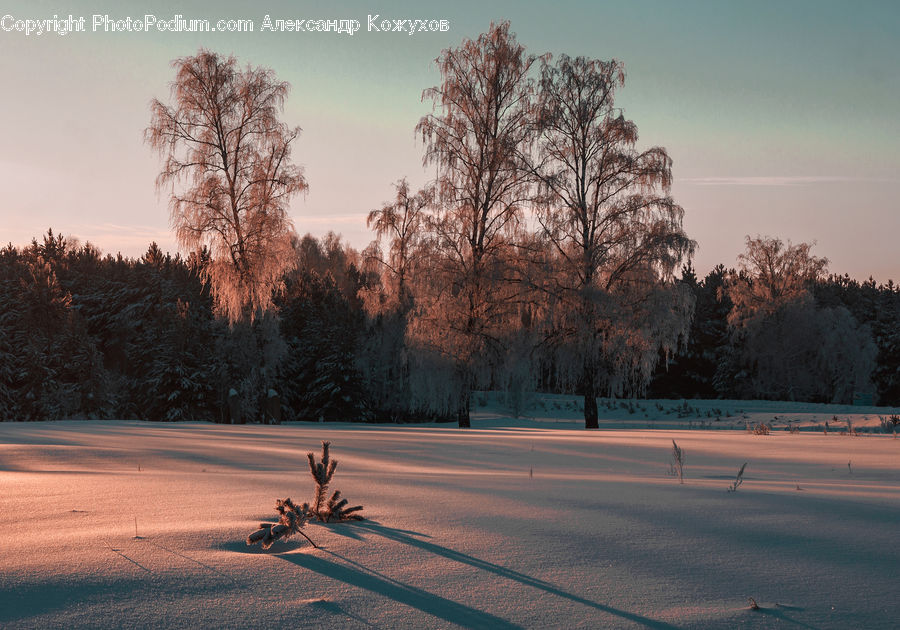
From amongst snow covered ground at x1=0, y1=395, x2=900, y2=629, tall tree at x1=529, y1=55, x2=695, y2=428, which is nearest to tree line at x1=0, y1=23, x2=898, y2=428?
tall tree at x1=529, y1=55, x2=695, y2=428

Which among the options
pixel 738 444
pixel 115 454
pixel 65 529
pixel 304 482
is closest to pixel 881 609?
pixel 65 529

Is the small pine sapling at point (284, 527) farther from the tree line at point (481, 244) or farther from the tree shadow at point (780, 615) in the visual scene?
the tree line at point (481, 244)

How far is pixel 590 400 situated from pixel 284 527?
60.3ft

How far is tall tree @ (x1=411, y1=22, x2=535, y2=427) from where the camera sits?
19.9 metres

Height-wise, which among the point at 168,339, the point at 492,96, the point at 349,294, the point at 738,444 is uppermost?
the point at 492,96

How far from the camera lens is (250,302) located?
21.8 metres

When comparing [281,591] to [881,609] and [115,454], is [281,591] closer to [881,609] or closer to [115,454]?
[881,609]

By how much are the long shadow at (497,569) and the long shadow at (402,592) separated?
1.14 feet

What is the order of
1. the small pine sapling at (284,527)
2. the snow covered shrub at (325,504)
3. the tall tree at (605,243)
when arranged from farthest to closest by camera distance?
the tall tree at (605,243) → the snow covered shrub at (325,504) → the small pine sapling at (284,527)

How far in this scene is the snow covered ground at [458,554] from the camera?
2383 mm

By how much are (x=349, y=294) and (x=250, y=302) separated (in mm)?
16095

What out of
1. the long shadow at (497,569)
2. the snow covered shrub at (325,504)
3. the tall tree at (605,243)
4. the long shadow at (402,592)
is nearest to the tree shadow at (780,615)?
the long shadow at (497,569)

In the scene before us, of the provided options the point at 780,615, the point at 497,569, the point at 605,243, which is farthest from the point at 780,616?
the point at 605,243

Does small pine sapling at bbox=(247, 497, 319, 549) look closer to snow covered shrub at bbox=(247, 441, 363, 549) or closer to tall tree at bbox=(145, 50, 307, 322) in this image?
snow covered shrub at bbox=(247, 441, 363, 549)
